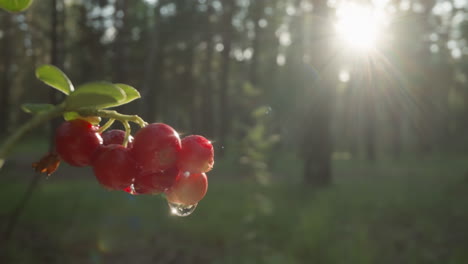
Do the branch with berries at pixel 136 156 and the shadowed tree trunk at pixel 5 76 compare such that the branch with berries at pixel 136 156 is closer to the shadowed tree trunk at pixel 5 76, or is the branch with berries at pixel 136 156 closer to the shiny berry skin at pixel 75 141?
the shiny berry skin at pixel 75 141

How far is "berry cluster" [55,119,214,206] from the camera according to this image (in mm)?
836

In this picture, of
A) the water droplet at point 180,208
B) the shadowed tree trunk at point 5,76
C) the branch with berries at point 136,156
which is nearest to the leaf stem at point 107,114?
the branch with berries at point 136,156

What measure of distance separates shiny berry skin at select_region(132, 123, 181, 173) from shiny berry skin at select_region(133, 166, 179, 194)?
0.04m

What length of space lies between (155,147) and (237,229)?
A: 675cm

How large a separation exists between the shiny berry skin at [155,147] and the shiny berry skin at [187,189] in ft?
0.22

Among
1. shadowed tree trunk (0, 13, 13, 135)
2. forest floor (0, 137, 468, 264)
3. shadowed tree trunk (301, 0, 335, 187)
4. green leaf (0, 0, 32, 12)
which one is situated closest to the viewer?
green leaf (0, 0, 32, 12)

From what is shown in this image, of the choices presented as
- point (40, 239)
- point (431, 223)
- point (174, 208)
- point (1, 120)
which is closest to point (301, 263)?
point (431, 223)

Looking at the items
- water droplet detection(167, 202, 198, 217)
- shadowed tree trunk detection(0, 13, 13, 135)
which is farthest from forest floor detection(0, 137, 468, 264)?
shadowed tree trunk detection(0, 13, 13, 135)

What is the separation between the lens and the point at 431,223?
824 cm

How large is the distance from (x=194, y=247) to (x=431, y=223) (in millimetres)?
5071

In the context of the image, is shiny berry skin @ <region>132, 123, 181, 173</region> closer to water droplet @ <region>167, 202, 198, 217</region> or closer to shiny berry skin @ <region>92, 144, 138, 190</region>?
shiny berry skin @ <region>92, 144, 138, 190</region>

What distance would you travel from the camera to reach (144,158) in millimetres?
846

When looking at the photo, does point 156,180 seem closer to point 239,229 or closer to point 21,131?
point 21,131

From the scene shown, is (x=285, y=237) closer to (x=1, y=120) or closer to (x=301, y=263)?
(x=301, y=263)
